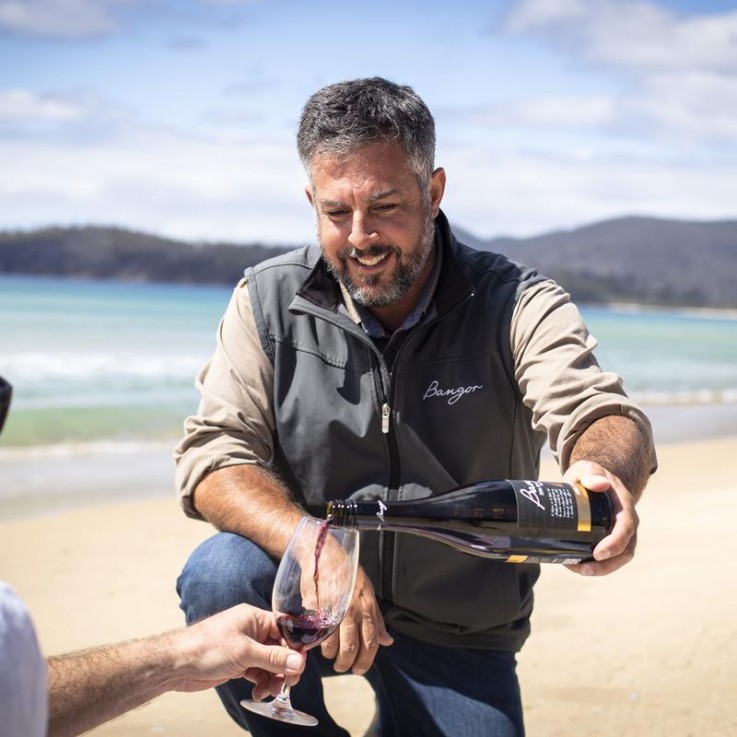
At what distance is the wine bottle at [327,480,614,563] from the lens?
2.32 m

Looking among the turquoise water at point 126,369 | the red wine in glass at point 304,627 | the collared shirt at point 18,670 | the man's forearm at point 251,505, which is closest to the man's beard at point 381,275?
the man's forearm at point 251,505

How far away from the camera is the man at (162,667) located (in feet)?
6.31

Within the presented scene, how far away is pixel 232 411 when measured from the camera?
3.12 m

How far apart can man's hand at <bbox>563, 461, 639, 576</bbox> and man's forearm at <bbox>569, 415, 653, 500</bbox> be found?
0.12 metres

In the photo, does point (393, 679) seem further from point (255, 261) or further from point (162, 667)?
point (255, 261)

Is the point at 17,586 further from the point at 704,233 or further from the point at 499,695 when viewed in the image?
the point at 704,233

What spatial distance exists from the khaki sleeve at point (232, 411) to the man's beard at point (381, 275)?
1.00 ft

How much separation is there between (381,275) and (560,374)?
583 millimetres

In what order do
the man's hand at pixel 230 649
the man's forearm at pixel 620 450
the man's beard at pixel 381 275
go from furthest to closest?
1. the man's beard at pixel 381 275
2. the man's forearm at pixel 620 450
3. the man's hand at pixel 230 649

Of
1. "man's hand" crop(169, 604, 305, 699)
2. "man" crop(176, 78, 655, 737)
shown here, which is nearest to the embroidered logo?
"man" crop(176, 78, 655, 737)

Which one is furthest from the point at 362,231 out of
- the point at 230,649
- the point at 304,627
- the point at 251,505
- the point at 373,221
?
the point at 230,649

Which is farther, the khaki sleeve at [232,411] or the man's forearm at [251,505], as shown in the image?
the khaki sleeve at [232,411]

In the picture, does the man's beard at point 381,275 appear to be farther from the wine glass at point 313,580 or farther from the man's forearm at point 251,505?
the wine glass at point 313,580

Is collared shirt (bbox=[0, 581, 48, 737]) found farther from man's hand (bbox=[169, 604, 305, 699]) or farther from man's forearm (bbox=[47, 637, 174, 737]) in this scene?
man's hand (bbox=[169, 604, 305, 699])
